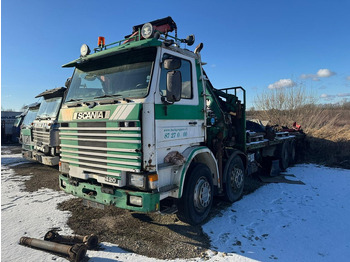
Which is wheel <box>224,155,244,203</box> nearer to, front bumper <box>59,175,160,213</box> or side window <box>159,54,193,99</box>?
side window <box>159,54,193,99</box>

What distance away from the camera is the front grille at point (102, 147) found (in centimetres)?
344

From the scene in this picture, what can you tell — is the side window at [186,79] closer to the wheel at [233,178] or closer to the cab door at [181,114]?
the cab door at [181,114]

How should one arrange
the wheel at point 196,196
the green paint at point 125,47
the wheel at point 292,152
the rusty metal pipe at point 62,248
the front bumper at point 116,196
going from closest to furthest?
1. the rusty metal pipe at point 62,248
2. the front bumper at point 116,196
3. the green paint at point 125,47
4. the wheel at point 196,196
5. the wheel at point 292,152

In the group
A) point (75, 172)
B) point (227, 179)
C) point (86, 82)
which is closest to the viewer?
point (75, 172)

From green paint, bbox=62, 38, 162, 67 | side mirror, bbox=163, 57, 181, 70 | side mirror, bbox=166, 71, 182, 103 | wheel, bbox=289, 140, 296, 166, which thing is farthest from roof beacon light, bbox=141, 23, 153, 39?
wheel, bbox=289, 140, 296, 166

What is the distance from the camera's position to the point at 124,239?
12.6 feet

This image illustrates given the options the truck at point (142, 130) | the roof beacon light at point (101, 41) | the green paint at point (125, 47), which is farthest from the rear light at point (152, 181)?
the roof beacon light at point (101, 41)

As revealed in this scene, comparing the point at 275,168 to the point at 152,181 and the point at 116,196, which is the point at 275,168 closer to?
the point at 152,181

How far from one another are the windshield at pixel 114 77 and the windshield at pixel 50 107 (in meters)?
3.95

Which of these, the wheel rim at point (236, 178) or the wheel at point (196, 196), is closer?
the wheel at point (196, 196)

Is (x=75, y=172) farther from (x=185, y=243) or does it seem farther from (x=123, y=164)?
(x=185, y=243)

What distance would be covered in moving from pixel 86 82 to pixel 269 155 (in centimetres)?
646

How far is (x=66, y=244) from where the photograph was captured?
3547mm

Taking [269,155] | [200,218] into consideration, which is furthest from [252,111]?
[200,218]
